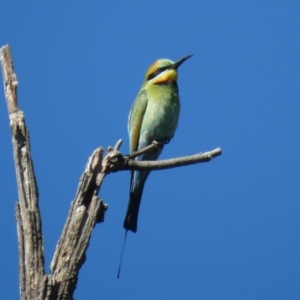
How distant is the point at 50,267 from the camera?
2.44 m

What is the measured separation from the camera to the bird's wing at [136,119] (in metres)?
4.55

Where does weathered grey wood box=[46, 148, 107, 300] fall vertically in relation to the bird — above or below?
below

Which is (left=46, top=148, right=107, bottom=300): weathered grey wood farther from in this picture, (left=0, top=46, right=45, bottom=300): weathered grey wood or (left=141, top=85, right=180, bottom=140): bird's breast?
(left=141, top=85, right=180, bottom=140): bird's breast

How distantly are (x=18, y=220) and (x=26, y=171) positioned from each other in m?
0.17

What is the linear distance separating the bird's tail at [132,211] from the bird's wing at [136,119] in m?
0.39

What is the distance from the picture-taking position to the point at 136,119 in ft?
15.0

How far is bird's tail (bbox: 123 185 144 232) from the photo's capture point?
150 inches

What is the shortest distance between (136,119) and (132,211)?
0.81 meters

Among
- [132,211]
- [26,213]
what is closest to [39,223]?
[26,213]

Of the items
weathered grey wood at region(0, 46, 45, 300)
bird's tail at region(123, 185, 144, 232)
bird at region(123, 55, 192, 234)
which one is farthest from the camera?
bird at region(123, 55, 192, 234)

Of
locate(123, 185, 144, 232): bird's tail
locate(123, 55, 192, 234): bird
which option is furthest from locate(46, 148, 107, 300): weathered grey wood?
locate(123, 55, 192, 234): bird

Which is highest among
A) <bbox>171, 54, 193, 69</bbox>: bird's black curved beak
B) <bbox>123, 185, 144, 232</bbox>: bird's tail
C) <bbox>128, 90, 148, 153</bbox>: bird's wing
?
<bbox>171, 54, 193, 69</bbox>: bird's black curved beak

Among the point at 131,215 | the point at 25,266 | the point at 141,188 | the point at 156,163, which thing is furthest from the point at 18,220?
the point at 141,188

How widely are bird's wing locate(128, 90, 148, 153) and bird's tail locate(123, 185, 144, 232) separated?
15.4 inches
